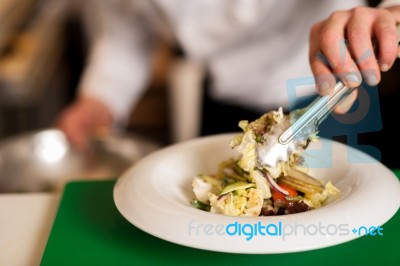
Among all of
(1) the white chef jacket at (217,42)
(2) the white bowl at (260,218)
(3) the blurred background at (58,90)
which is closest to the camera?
(2) the white bowl at (260,218)

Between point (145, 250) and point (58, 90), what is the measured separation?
1.87 meters

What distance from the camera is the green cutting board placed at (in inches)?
24.5

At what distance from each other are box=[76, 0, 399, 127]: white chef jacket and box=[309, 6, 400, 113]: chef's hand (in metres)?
0.46

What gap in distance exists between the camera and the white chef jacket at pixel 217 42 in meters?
1.32

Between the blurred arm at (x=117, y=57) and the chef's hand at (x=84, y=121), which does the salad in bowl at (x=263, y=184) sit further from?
the blurred arm at (x=117, y=57)

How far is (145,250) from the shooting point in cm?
65

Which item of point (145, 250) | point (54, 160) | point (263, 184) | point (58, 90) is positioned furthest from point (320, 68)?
point (58, 90)

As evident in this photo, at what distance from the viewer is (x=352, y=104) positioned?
28.2 inches

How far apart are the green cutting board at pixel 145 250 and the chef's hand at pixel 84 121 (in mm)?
654

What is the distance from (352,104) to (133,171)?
0.91ft

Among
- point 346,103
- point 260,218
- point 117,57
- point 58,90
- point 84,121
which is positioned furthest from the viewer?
point 58,90

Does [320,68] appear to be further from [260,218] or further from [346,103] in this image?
[260,218]

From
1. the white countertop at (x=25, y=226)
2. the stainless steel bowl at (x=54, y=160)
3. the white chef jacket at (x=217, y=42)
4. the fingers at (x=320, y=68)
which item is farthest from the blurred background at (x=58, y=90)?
the fingers at (x=320, y=68)

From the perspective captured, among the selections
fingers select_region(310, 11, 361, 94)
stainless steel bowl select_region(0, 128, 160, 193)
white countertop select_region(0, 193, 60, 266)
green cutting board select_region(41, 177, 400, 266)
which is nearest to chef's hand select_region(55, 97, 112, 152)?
stainless steel bowl select_region(0, 128, 160, 193)
